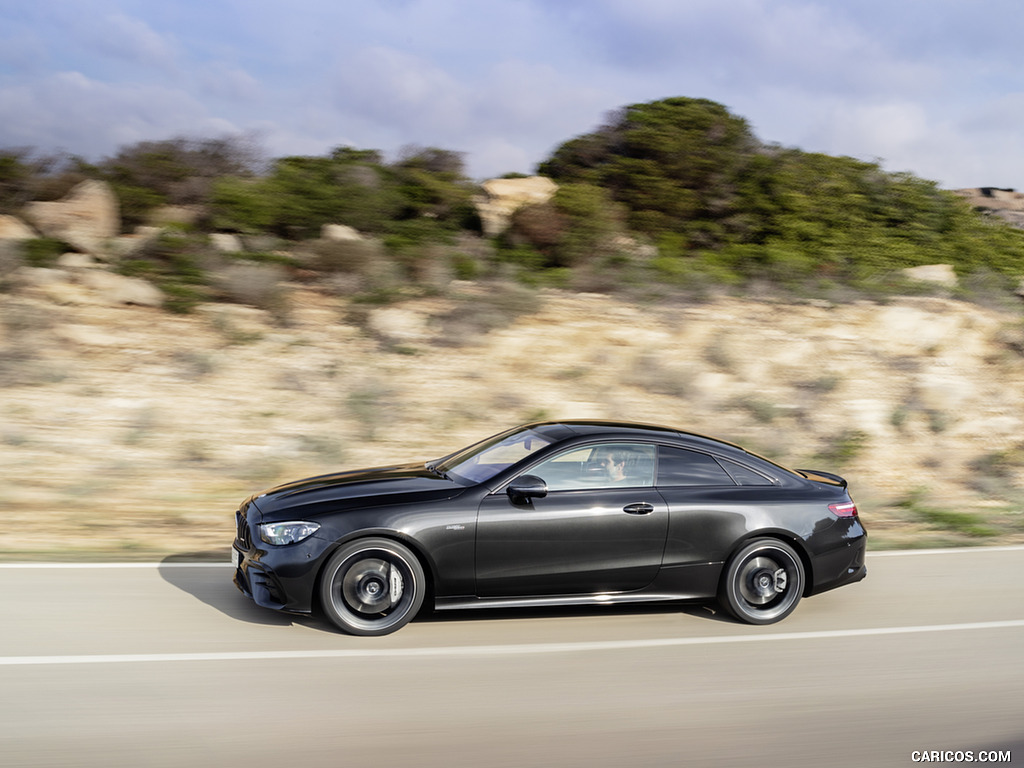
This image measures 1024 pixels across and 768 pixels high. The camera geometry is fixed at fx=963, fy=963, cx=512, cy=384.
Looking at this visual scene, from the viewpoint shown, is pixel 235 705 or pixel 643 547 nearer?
pixel 235 705

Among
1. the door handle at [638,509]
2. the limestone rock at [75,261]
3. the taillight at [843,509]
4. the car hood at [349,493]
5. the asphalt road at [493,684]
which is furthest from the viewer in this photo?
the limestone rock at [75,261]

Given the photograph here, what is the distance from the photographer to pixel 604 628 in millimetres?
6289

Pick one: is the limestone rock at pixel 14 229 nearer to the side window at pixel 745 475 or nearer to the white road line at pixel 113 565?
the white road line at pixel 113 565

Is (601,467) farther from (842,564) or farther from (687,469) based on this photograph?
(842,564)

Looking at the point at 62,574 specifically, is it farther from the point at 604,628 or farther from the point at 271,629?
the point at 604,628

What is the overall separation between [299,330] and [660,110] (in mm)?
12383

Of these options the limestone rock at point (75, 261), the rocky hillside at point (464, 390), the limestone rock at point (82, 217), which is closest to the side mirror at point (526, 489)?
the rocky hillside at point (464, 390)

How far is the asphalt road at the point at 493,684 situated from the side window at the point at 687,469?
930 millimetres

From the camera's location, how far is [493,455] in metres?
6.85

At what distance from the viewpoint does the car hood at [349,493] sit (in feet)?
19.8

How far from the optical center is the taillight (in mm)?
6754

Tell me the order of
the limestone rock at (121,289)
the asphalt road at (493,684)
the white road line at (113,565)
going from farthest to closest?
1. the limestone rock at (121,289)
2. the white road line at (113,565)
3. the asphalt road at (493,684)

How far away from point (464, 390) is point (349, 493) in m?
8.57

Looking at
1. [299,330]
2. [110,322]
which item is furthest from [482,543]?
[110,322]
